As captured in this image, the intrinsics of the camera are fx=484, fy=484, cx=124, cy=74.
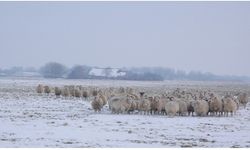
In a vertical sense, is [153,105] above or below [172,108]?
above

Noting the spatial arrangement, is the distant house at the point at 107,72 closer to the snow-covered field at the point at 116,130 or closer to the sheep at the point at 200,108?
the sheep at the point at 200,108

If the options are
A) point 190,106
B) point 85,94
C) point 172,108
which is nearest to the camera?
point 172,108

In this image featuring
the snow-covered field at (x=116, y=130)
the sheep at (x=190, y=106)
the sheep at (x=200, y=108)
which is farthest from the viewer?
the sheep at (x=190, y=106)

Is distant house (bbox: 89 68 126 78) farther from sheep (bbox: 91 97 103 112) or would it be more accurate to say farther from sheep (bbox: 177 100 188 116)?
sheep (bbox: 177 100 188 116)

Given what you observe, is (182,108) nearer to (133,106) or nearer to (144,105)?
(144,105)

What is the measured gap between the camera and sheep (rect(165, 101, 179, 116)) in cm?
2145

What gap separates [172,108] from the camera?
2145 cm

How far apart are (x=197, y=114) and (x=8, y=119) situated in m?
8.38

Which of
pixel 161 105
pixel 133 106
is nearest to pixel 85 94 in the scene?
pixel 133 106

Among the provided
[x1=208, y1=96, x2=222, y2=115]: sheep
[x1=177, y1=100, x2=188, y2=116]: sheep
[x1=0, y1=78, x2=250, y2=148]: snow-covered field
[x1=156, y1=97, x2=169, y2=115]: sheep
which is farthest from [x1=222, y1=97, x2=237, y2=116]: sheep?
[x1=156, y1=97, x2=169, y2=115]: sheep

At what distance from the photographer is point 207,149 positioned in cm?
1264

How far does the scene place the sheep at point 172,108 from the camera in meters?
21.5

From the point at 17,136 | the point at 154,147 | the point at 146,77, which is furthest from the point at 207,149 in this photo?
the point at 146,77

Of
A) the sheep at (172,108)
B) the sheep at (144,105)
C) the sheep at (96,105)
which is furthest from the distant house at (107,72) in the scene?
the sheep at (172,108)
